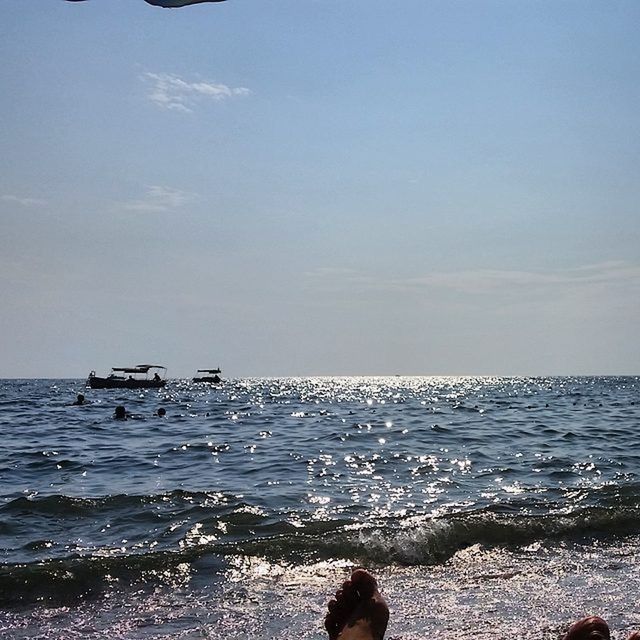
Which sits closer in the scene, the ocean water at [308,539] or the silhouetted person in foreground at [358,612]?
the silhouetted person in foreground at [358,612]

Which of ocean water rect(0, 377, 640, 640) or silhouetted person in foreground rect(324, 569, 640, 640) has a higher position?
silhouetted person in foreground rect(324, 569, 640, 640)

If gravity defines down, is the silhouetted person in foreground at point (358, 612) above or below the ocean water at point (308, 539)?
above

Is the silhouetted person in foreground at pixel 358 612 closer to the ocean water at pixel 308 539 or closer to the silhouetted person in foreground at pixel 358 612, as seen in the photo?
the silhouetted person in foreground at pixel 358 612

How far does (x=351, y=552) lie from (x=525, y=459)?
921 cm

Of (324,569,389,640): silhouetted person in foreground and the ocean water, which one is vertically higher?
(324,569,389,640): silhouetted person in foreground

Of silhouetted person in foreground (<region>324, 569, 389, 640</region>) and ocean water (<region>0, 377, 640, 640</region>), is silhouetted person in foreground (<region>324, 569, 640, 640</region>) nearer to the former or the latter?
silhouetted person in foreground (<region>324, 569, 389, 640</region>)

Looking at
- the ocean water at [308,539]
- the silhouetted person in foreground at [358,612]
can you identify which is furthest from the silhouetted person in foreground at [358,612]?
the ocean water at [308,539]

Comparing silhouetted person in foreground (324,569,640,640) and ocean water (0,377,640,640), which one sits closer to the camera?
silhouetted person in foreground (324,569,640,640)

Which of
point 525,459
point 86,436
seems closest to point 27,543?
point 525,459

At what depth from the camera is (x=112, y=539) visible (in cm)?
924

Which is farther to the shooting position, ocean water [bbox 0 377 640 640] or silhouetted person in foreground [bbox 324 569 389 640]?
ocean water [bbox 0 377 640 640]

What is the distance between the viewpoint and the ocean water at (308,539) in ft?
20.2

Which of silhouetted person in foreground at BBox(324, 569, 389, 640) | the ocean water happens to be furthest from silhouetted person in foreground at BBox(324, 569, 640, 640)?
the ocean water

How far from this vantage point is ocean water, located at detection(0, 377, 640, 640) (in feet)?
20.2
